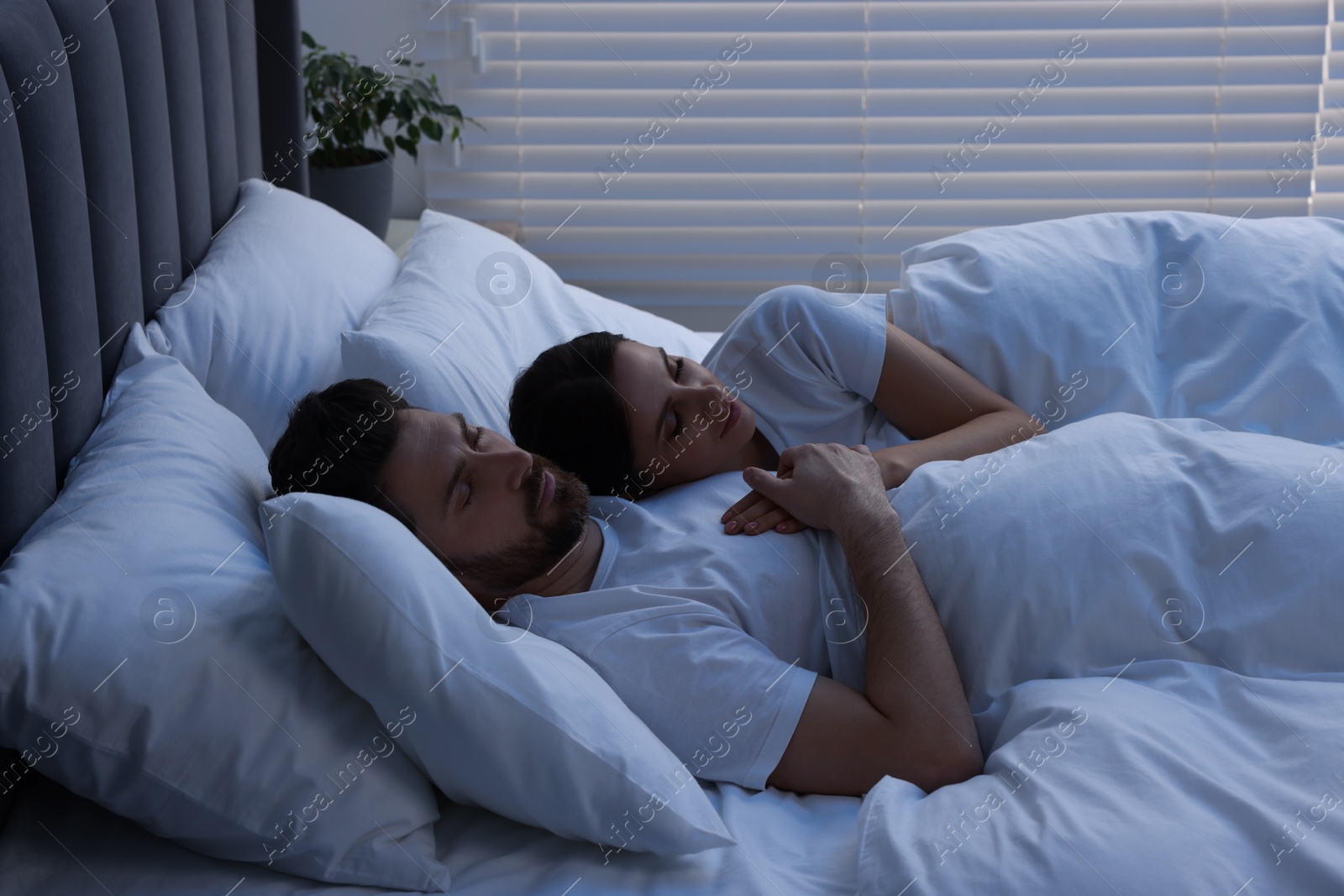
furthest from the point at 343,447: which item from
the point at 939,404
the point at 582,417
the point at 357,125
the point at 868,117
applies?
the point at 868,117

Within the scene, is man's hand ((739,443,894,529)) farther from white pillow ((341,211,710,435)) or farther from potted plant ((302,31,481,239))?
potted plant ((302,31,481,239))

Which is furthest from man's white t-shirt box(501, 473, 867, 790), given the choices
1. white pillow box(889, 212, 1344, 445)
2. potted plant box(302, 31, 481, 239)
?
potted plant box(302, 31, 481, 239)

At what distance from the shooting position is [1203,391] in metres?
1.40

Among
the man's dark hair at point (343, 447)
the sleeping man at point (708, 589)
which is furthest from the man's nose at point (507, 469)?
the man's dark hair at point (343, 447)

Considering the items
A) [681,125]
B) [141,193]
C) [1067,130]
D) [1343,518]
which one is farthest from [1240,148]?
[141,193]

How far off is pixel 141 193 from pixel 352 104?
1028mm

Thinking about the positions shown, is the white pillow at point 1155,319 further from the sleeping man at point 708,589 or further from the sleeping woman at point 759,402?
the sleeping man at point 708,589

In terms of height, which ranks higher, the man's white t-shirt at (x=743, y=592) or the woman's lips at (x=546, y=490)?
the woman's lips at (x=546, y=490)

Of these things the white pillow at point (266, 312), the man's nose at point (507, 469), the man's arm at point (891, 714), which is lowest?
the man's arm at point (891, 714)

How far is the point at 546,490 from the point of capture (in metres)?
1.20

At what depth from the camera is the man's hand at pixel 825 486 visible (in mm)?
1194

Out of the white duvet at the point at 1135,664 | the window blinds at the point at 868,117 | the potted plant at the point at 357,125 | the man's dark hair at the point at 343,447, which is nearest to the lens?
the white duvet at the point at 1135,664

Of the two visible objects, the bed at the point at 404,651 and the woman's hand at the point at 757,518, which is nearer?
the bed at the point at 404,651

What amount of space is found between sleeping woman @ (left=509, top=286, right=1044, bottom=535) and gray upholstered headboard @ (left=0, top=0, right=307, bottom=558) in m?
0.50
